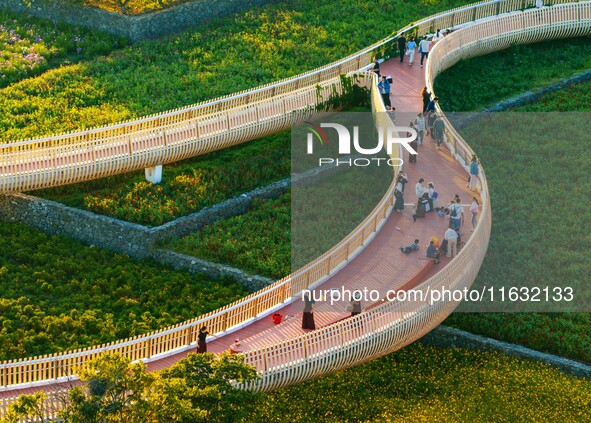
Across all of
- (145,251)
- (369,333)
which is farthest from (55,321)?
(369,333)

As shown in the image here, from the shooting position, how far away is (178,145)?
53.6m

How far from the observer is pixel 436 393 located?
44.2 metres

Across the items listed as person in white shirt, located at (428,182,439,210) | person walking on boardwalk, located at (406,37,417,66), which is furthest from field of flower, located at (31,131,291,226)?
person walking on boardwalk, located at (406,37,417,66)

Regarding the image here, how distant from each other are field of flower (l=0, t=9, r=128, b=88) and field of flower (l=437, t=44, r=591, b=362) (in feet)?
46.3

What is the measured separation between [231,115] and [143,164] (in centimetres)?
385

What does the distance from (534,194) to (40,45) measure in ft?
70.1

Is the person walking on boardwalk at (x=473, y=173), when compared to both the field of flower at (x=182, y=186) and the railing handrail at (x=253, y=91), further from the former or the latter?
the railing handrail at (x=253, y=91)

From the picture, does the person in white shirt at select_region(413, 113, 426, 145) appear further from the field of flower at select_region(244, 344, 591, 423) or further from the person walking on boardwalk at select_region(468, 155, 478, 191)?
the field of flower at select_region(244, 344, 591, 423)

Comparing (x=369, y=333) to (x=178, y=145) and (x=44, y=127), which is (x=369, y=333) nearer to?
(x=178, y=145)

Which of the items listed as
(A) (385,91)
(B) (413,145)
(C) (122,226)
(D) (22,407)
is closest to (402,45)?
(A) (385,91)

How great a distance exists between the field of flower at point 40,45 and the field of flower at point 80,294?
1162 cm

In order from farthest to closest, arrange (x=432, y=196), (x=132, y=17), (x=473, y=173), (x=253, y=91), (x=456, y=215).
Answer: (x=132, y=17), (x=253, y=91), (x=473, y=173), (x=432, y=196), (x=456, y=215)

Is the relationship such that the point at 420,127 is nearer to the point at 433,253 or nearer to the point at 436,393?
the point at 433,253

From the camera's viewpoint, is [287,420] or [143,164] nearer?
[287,420]
